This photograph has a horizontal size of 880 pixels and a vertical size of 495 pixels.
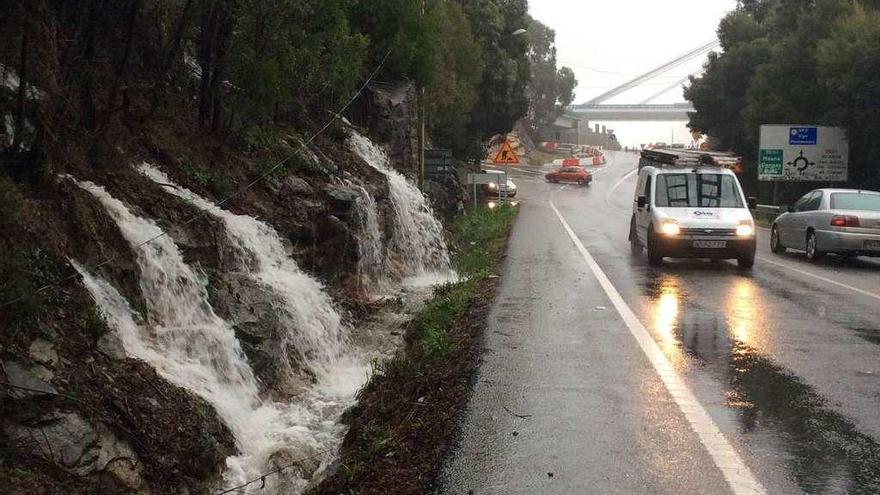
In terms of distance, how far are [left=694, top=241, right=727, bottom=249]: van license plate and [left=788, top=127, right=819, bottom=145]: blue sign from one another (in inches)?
1066

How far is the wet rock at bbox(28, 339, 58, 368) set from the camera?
654cm

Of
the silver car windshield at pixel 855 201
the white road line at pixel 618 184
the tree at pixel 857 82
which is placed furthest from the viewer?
the white road line at pixel 618 184

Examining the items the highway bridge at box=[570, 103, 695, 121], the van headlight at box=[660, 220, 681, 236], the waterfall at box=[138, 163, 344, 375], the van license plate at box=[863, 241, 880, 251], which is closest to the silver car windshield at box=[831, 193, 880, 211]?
the van license plate at box=[863, 241, 880, 251]

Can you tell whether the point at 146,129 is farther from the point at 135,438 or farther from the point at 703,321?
the point at 703,321

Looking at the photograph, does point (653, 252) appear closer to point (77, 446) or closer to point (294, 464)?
point (294, 464)

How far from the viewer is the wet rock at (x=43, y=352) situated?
21.5 ft

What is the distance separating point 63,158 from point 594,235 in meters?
19.1

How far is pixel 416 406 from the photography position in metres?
7.71

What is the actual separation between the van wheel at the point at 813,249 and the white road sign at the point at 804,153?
23201 mm

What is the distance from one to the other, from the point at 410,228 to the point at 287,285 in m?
9.64

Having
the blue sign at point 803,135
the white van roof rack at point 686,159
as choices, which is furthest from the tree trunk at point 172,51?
the blue sign at point 803,135

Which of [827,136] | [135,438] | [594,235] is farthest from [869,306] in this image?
[827,136]

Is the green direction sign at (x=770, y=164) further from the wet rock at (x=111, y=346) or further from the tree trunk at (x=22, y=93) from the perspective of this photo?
the wet rock at (x=111, y=346)

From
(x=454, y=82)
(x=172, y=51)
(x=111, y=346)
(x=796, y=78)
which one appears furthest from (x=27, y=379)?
(x=796, y=78)
